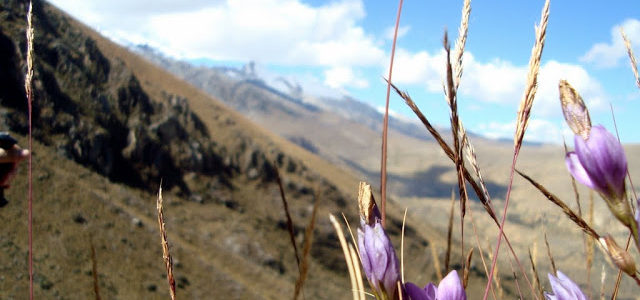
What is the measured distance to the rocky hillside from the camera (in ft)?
51.8

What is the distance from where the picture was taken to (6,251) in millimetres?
13258

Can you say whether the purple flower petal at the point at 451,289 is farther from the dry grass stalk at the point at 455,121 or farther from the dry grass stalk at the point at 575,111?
the dry grass stalk at the point at 575,111

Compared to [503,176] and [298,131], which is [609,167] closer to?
[503,176]

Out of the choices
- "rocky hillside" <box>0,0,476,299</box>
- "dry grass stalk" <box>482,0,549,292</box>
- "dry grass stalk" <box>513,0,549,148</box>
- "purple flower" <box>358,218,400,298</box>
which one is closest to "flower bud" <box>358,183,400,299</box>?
"purple flower" <box>358,218,400,298</box>

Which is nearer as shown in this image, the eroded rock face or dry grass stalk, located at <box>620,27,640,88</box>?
dry grass stalk, located at <box>620,27,640,88</box>

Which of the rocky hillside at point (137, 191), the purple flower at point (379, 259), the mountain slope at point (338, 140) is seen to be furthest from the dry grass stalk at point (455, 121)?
the mountain slope at point (338, 140)

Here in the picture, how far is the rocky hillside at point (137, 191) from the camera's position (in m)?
15.8

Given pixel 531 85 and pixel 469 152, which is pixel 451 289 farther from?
pixel 531 85

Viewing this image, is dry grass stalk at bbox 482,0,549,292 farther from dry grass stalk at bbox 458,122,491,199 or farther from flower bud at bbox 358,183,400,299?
flower bud at bbox 358,183,400,299

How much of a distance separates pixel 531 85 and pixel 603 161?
0.19 meters

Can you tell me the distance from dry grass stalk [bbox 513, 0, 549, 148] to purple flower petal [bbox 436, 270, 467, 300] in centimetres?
29

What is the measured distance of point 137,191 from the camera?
25.1 metres

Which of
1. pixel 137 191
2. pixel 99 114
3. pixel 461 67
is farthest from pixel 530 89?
pixel 99 114

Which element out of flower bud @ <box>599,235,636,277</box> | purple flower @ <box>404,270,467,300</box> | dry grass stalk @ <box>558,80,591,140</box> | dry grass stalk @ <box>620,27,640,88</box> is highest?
dry grass stalk @ <box>620,27,640,88</box>
